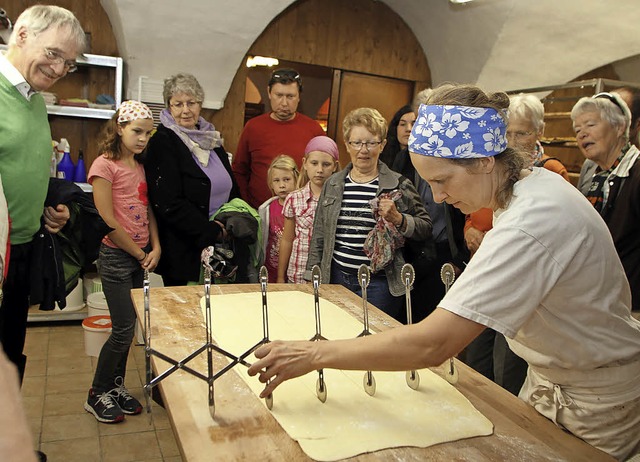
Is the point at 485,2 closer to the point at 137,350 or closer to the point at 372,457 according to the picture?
the point at 137,350

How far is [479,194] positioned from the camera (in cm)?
127

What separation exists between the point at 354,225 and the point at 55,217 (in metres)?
1.25

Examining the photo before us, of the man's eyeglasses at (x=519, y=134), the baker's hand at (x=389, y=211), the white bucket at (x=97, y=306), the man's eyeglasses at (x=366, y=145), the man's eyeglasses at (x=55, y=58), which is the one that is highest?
the man's eyeglasses at (x=55, y=58)

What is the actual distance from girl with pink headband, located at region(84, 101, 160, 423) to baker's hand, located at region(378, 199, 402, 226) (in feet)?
3.81

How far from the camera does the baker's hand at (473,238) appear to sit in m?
Result: 2.53

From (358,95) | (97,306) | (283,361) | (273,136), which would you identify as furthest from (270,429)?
(358,95)

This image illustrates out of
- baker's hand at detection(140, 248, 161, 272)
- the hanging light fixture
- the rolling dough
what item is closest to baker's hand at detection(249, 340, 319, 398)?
the rolling dough

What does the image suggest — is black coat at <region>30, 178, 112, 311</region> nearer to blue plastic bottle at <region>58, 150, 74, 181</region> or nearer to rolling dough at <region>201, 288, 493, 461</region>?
rolling dough at <region>201, 288, 493, 461</region>

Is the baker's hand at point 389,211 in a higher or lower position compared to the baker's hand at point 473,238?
higher

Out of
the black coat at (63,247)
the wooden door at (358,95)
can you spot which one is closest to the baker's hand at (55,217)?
the black coat at (63,247)

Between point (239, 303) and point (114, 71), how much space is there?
2999 mm

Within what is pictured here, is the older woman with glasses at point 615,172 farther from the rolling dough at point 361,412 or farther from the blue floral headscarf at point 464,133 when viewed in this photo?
the blue floral headscarf at point 464,133

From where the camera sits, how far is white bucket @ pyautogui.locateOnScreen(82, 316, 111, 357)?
3323mm

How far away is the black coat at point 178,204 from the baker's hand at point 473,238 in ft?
4.09
